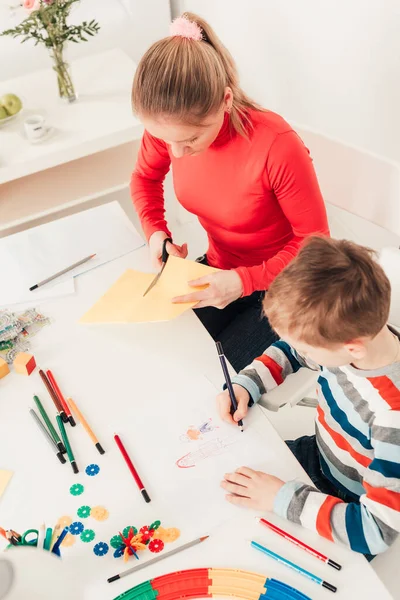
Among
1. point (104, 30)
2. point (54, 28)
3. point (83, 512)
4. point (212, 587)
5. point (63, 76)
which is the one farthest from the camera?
point (104, 30)

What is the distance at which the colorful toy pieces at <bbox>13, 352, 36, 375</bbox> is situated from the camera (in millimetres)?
1185

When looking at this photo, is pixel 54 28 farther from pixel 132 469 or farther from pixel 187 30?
pixel 132 469

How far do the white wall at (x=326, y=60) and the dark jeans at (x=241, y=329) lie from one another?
0.80 metres

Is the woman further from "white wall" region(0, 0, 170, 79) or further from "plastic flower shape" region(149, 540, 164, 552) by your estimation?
"white wall" region(0, 0, 170, 79)

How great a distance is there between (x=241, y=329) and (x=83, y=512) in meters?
0.75

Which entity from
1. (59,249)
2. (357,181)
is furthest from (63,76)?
(357,181)

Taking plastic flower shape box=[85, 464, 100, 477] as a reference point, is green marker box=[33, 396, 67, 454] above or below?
above

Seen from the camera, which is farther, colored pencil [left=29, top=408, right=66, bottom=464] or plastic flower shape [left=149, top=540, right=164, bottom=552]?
colored pencil [left=29, top=408, right=66, bottom=464]

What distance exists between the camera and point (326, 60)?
7.25ft

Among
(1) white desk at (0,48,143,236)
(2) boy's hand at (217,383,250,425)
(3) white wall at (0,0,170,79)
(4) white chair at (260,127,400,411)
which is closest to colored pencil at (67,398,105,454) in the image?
(2) boy's hand at (217,383,250,425)

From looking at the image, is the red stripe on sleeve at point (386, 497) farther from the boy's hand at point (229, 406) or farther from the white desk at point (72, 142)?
the white desk at point (72, 142)

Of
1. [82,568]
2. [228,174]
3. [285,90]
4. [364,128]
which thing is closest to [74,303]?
[228,174]

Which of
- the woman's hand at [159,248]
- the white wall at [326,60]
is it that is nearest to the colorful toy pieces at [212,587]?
the woman's hand at [159,248]

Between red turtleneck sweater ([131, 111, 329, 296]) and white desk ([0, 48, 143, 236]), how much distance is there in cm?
46
